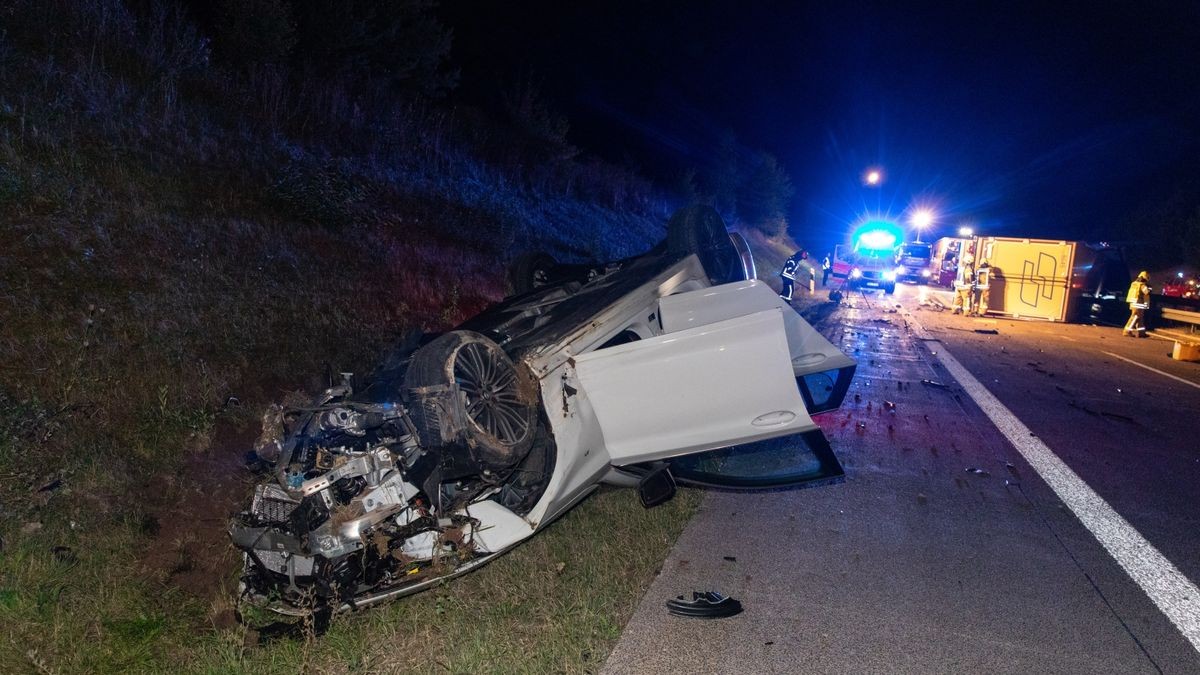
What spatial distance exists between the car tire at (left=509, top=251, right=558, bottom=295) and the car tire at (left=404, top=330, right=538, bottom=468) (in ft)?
11.2

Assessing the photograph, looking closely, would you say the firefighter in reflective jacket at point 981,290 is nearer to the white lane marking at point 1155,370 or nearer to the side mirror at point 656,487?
the white lane marking at point 1155,370

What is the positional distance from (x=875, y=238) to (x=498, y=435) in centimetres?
2552

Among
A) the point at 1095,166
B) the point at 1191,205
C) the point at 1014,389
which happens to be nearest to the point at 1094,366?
the point at 1014,389

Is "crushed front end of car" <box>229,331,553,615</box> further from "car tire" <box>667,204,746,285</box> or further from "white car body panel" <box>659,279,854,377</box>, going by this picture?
"car tire" <box>667,204,746,285</box>

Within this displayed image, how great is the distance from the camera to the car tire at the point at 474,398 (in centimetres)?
330

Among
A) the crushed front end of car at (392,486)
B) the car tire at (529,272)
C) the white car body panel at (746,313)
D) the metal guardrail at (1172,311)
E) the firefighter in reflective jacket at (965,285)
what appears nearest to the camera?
the crushed front end of car at (392,486)

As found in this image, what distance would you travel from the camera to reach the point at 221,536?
12.7ft

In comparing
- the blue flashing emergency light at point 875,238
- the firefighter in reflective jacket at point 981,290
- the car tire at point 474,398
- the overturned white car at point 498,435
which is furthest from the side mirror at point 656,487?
the blue flashing emergency light at point 875,238

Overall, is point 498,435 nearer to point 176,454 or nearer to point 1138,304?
point 176,454

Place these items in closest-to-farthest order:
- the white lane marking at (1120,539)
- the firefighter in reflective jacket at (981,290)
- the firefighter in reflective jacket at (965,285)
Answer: the white lane marking at (1120,539)
the firefighter in reflective jacket at (981,290)
the firefighter in reflective jacket at (965,285)

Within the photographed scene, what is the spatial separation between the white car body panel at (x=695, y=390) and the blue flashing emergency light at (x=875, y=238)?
23.4m

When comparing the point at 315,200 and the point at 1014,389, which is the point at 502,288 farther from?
the point at 1014,389

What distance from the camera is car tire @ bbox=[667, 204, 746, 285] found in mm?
6367

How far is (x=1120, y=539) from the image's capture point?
4.27m
